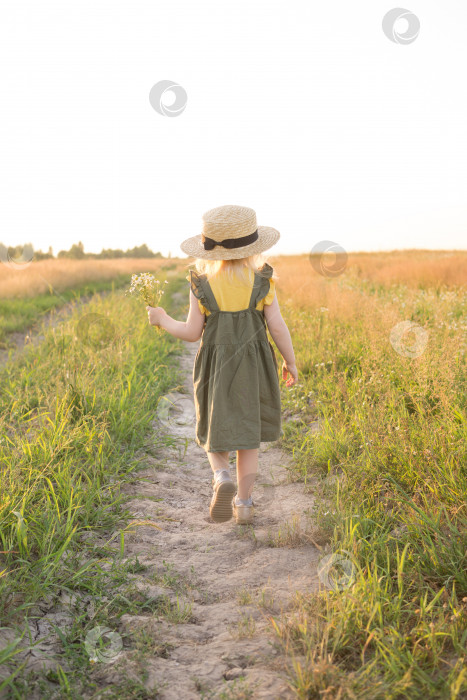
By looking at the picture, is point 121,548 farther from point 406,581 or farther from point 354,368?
point 354,368

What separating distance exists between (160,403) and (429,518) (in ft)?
9.75

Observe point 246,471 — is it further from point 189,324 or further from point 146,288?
point 146,288

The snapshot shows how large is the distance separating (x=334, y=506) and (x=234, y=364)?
3.13ft

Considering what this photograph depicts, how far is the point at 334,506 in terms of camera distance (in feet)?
9.09

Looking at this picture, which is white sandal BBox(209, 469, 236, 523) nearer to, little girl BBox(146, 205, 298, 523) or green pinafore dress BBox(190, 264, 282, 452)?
little girl BBox(146, 205, 298, 523)

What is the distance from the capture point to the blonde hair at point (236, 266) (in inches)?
113

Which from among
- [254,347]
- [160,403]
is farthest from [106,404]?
[254,347]

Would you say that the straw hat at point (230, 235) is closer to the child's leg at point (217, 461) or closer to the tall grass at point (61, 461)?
the child's leg at point (217, 461)

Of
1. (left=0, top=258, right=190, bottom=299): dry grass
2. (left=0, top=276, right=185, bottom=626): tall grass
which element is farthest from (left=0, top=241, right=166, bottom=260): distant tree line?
(left=0, top=276, right=185, bottom=626): tall grass

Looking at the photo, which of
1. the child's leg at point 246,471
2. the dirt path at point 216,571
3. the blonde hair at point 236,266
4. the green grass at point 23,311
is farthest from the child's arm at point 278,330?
the green grass at point 23,311

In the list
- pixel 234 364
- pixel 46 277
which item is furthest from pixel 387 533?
pixel 46 277

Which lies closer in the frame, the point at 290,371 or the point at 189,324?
the point at 189,324

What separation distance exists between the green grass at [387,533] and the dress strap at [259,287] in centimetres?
111

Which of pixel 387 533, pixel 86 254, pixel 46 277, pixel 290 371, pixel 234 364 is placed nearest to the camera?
pixel 387 533
